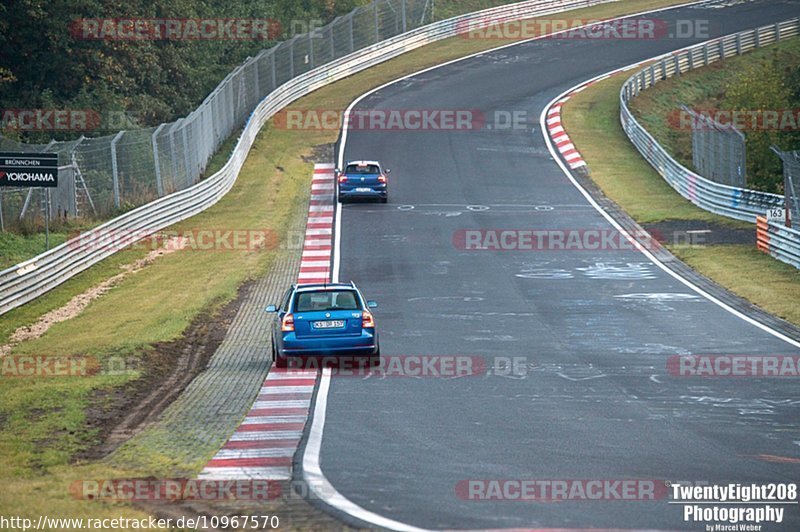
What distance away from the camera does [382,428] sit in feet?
47.9

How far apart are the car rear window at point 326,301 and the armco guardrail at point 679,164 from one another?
1896 centimetres

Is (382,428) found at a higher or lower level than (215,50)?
lower

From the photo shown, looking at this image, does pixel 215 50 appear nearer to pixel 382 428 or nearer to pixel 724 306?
pixel 724 306

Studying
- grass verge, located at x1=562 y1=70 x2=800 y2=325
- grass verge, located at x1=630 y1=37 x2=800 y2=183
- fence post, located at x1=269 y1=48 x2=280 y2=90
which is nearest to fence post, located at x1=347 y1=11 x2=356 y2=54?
fence post, located at x1=269 y1=48 x2=280 y2=90

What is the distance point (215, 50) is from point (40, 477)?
5458 cm

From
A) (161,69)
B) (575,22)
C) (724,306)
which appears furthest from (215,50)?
(724,306)

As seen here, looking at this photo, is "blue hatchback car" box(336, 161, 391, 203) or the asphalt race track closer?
the asphalt race track

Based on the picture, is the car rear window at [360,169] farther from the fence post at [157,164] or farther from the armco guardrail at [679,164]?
Result: the armco guardrail at [679,164]

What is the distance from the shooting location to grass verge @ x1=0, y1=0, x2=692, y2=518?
41.6ft

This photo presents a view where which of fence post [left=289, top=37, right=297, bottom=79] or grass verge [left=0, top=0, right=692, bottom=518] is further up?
fence post [left=289, top=37, right=297, bottom=79]

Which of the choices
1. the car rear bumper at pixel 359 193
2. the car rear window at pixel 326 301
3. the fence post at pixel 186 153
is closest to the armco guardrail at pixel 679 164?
the car rear bumper at pixel 359 193

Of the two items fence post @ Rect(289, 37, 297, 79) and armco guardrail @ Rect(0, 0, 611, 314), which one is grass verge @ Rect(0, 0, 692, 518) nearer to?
armco guardrail @ Rect(0, 0, 611, 314)

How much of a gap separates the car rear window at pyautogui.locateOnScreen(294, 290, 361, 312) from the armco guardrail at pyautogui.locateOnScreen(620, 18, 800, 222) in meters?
19.0

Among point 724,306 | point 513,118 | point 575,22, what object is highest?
point 575,22
